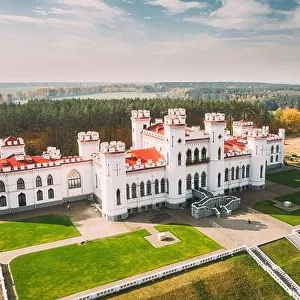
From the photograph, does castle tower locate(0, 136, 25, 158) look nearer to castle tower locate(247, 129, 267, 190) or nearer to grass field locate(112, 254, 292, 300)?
grass field locate(112, 254, 292, 300)

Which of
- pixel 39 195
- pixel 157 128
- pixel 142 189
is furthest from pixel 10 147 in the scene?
pixel 157 128

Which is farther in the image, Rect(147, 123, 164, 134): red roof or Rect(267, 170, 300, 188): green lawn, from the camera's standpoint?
Rect(267, 170, 300, 188): green lawn

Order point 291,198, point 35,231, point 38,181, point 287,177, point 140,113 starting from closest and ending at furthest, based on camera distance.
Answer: point 35,231 < point 38,181 < point 291,198 < point 140,113 < point 287,177

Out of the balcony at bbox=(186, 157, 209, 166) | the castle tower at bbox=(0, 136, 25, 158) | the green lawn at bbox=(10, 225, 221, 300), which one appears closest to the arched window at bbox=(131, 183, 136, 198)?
the green lawn at bbox=(10, 225, 221, 300)

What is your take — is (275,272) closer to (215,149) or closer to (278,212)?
(278,212)

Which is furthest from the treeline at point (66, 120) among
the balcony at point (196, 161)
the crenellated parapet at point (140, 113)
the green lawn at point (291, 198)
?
the green lawn at point (291, 198)

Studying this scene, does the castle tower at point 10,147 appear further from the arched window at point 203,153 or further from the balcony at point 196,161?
the arched window at point 203,153
